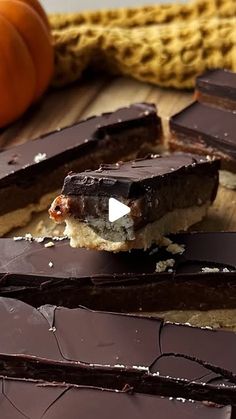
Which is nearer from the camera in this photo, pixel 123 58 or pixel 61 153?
pixel 61 153

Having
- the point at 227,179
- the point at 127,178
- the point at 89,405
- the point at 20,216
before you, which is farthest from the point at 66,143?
the point at 89,405

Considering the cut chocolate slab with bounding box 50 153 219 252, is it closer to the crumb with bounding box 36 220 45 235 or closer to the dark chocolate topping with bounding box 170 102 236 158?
the dark chocolate topping with bounding box 170 102 236 158

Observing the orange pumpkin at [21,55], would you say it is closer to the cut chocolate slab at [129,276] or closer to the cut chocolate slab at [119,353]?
the cut chocolate slab at [129,276]

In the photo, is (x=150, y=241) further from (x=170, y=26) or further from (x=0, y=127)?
(x=170, y=26)

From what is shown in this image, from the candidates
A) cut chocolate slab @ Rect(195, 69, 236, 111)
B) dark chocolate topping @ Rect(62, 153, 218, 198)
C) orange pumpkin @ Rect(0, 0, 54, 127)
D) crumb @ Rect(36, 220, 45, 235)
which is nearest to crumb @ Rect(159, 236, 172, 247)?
dark chocolate topping @ Rect(62, 153, 218, 198)

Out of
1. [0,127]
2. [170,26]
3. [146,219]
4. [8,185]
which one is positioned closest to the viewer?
[146,219]

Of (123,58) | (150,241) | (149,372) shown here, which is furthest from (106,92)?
(149,372)

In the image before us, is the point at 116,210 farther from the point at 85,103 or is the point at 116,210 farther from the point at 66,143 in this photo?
the point at 85,103
